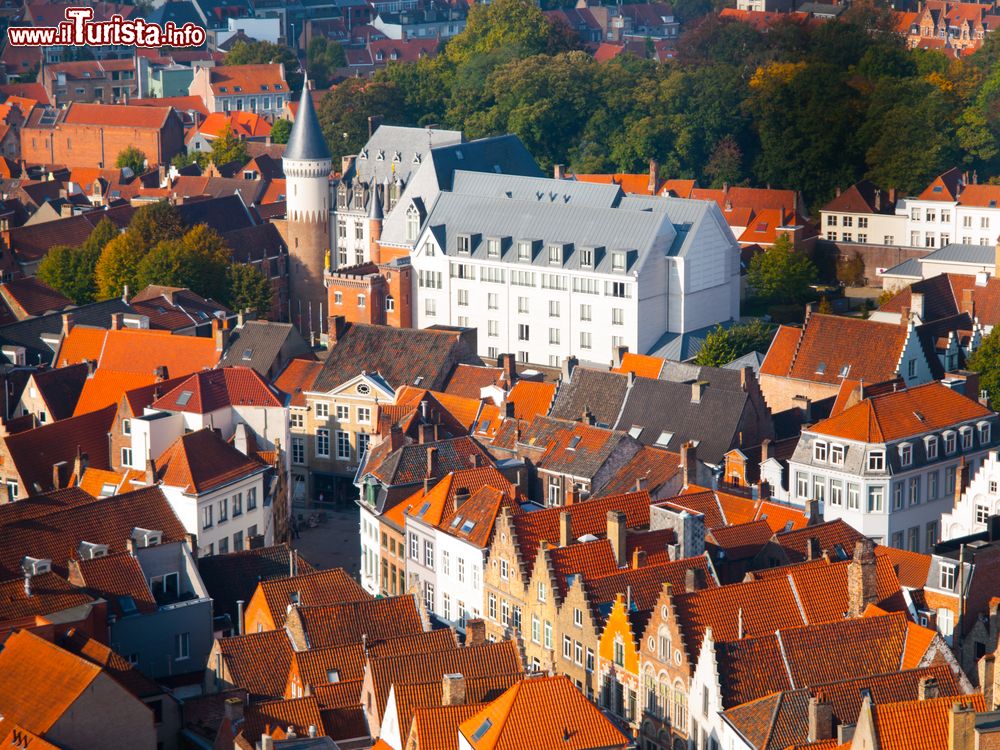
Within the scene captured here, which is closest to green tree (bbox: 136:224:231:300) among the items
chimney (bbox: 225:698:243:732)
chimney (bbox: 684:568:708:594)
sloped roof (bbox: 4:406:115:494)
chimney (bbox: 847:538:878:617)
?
sloped roof (bbox: 4:406:115:494)

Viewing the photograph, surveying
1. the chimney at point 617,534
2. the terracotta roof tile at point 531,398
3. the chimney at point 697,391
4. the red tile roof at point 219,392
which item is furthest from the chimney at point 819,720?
the red tile roof at point 219,392

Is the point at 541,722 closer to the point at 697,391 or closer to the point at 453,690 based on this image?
the point at 453,690

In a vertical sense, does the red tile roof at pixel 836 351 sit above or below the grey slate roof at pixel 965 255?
below

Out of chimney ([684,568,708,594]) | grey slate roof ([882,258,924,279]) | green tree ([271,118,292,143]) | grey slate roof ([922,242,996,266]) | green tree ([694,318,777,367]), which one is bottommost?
chimney ([684,568,708,594])

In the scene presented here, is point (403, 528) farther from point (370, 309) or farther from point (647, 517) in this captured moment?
point (370, 309)

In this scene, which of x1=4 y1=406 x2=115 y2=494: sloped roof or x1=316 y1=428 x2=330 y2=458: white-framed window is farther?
x1=316 y1=428 x2=330 y2=458: white-framed window

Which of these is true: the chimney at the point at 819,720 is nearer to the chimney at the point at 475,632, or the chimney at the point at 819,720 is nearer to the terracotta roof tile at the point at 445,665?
the terracotta roof tile at the point at 445,665

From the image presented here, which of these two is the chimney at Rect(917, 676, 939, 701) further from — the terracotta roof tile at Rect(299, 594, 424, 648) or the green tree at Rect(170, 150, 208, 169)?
the green tree at Rect(170, 150, 208, 169)
